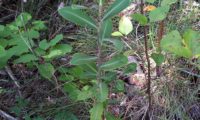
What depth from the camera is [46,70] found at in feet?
5.76

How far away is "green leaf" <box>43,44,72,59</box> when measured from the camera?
5.83ft

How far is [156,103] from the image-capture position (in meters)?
1.76

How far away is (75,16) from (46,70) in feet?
1.64

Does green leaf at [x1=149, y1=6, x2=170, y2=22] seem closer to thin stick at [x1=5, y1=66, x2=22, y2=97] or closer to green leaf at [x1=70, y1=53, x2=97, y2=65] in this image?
green leaf at [x1=70, y1=53, x2=97, y2=65]

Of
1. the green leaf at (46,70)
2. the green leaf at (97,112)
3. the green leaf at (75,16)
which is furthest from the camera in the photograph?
the green leaf at (46,70)

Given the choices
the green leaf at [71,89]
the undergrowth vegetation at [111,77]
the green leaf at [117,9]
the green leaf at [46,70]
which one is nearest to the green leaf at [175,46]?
the undergrowth vegetation at [111,77]

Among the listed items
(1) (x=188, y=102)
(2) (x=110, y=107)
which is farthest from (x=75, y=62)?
(1) (x=188, y=102)

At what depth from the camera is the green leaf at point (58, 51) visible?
178 centimetres

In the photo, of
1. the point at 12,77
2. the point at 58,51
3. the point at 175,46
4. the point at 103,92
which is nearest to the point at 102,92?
the point at 103,92

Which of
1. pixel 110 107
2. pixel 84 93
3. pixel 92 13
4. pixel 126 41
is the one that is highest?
pixel 92 13

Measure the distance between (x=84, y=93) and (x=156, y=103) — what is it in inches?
16.6

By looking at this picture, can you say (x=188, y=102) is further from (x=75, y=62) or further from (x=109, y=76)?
(x=75, y=62)

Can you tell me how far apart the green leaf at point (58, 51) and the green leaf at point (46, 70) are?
4 centimetres

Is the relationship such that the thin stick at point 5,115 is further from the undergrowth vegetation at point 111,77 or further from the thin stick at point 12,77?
the thin stick at point 12,77
